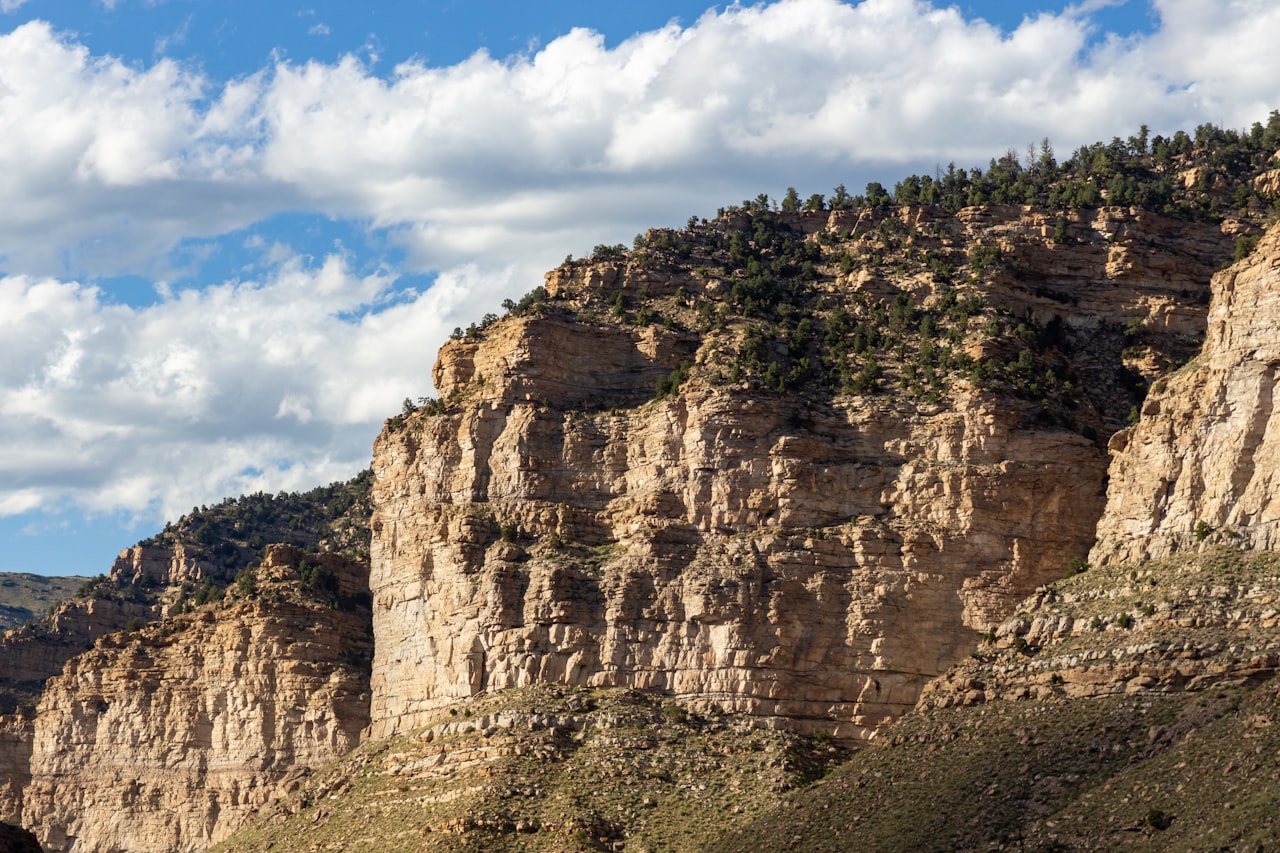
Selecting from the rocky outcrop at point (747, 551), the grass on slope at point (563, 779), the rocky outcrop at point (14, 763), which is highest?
the rocky outcrop at point (747, 551)

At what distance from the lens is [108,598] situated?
502 feet

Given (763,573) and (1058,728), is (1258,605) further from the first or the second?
(763,573)

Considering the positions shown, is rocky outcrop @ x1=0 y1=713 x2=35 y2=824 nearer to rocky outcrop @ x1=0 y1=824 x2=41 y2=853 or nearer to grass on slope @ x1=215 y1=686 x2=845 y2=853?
grass on slope @ x1=215 y1=686 x2=845 y2=853

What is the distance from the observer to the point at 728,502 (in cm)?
10712

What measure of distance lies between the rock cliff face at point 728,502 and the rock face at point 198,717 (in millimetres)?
10143

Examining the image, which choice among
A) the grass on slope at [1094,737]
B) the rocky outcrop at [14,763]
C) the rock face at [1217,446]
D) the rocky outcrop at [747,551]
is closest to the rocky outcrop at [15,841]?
the grass on slope at [1094,737]

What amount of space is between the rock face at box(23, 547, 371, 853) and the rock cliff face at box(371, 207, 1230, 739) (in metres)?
10.1

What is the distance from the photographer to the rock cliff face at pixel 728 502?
341 feet

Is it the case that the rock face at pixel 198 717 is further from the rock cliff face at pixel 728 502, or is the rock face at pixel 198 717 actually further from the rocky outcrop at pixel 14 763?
the rock cliff face at pixel 728 502

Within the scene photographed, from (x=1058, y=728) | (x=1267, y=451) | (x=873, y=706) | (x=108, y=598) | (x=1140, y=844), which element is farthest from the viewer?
(x=108, y=598)

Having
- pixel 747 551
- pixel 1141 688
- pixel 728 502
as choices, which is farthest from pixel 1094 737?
pixel 728 502

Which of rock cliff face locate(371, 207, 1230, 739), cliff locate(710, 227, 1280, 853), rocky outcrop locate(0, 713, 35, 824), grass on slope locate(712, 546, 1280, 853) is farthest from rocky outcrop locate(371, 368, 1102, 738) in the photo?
rocky outcrop locate(0, 713, 35, 824)

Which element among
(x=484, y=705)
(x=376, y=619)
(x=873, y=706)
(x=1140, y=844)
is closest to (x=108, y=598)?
A: (x=376, y=619)

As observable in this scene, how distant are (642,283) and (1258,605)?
123 feet
